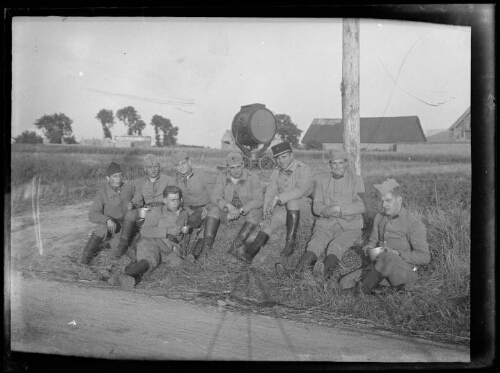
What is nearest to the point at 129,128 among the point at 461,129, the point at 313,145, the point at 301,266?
the point at 313,145

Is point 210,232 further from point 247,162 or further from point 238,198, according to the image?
point 247,162

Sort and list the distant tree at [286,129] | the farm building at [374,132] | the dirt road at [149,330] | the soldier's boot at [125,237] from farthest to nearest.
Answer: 1. the soldier's boot at [125,237]
2. the distant tree at [286,129]
3. the farm building at [374,132]
4. the dirt road at [149,330]

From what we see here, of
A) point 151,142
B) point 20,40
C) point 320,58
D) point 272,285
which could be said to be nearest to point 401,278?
point 272,285

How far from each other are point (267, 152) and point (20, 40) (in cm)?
277

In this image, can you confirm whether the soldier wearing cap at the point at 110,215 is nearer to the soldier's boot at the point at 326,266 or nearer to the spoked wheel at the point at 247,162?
the spoked wheel at the point at 247,162

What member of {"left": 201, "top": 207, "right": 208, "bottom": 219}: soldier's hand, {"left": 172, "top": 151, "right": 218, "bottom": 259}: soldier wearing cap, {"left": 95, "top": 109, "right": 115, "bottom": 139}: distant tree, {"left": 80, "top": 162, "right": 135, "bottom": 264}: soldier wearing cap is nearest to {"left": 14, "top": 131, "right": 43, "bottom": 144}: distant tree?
{"left": 95, "top": 109, "right": 115, "bottom": 139}: distant tree

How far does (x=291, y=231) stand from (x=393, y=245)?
40.6 inches

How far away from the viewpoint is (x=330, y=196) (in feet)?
18.1

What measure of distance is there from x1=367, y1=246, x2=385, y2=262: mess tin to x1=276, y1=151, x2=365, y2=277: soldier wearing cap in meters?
0.23

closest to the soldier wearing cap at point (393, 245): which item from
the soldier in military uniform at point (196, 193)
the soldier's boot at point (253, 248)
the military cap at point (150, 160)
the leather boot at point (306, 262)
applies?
the leather boot at point (306, 262)

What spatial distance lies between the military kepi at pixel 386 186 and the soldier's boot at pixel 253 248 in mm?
1236

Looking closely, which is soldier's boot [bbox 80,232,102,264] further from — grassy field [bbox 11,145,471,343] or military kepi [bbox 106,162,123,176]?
military kepi [bbox 106,162,123,176]

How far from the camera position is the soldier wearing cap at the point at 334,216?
212 inches

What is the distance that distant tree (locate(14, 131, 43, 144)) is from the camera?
5516 mm
